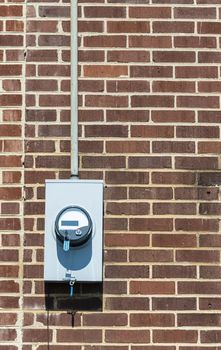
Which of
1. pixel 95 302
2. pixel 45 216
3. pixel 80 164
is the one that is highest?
pixel 80 164

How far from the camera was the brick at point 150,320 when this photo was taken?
3900 millimetres

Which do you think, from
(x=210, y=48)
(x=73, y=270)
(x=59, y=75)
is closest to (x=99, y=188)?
(x=73, y=270)

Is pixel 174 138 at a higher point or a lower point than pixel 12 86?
lower

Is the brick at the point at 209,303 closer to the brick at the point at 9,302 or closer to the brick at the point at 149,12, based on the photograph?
the brick at the point at 9,302

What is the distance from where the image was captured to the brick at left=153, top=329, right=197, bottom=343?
12.8ft

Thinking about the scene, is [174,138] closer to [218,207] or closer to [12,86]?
[218,207]

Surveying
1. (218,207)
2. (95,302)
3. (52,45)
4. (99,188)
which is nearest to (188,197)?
(218,207)

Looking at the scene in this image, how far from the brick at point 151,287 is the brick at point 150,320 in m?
0.12

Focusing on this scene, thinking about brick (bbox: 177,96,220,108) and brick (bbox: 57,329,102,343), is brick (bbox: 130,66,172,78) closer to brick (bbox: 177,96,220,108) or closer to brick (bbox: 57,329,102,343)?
brick (bbox: 177,96,220,108)

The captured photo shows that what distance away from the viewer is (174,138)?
4074mm

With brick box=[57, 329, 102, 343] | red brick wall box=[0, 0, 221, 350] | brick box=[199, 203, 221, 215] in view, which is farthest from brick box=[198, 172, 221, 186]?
brick box=[57, 329, 102, 343]

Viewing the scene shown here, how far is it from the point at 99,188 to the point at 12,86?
80 cm

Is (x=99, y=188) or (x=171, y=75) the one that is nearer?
(x=99, y=188)

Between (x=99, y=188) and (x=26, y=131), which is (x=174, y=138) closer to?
(x=99, y=188)
